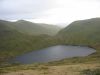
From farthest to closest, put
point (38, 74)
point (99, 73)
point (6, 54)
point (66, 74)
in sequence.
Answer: point (6, 54)
point (38, 74)
point (66, 74)
point (99, 73)

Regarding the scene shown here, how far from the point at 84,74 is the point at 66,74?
5.58 m

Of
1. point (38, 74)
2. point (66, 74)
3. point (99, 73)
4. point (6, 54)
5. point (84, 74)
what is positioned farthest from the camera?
point (6, 54)

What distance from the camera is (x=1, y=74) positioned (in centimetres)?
6147

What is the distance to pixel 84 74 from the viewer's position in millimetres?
51344

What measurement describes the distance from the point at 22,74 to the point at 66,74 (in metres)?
11.8

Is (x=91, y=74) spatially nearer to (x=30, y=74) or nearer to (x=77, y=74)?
(x=77, y=74)

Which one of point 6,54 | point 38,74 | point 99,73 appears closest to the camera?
point 99,73

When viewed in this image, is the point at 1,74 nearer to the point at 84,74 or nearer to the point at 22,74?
the point at 22,74

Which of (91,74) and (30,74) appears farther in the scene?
(30,74)

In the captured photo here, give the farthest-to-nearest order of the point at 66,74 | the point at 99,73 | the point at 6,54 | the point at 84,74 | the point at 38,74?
the point at 6,54, the point at 38,74, the point at 66,74, the point at 84,74, the point at 99,73

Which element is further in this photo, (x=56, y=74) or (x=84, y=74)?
(x=56, y=74)

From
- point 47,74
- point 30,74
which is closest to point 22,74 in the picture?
point 30,74

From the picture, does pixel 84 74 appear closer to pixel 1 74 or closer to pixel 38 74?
pixel 38 74

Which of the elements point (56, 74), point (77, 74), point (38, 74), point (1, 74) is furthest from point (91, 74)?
point (1, 74)
